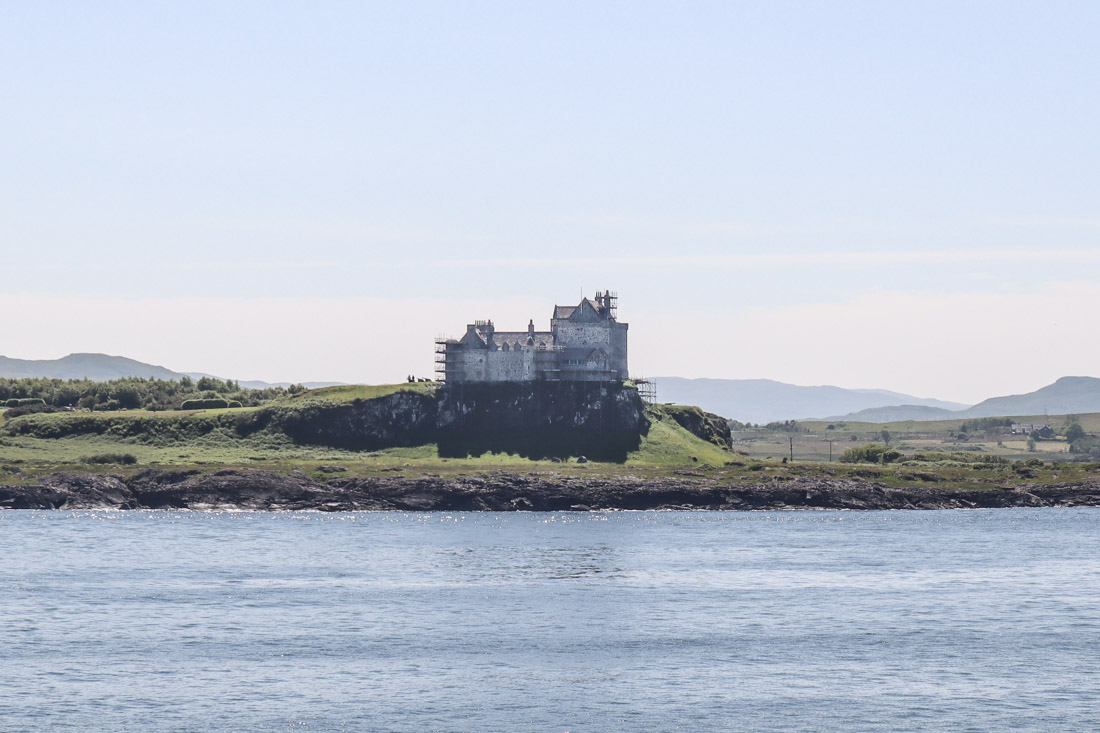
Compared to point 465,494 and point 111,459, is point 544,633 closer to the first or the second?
point 465,494

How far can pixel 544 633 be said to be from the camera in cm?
7525

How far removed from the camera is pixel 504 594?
297ft

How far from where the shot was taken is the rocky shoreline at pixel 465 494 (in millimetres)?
168375

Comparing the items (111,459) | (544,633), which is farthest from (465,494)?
(544,633)

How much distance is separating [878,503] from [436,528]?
66.0 meters

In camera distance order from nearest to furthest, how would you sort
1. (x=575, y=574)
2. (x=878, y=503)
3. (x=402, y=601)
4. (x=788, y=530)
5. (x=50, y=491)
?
(x=402, y=601) < (x=575, y=574) < (x=788, y=530) < (x=50, y=491) < (x=878, y=503)

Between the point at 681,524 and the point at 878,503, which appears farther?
the point at 878,503

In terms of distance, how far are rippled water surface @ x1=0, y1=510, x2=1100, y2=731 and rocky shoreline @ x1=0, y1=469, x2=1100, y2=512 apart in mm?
38054

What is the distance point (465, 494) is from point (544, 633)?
3924 inches

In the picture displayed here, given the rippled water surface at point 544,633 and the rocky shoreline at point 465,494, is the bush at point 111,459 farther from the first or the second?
the rippled water surface at point 544,633

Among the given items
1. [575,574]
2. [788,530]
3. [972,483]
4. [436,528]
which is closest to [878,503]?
[972,483]

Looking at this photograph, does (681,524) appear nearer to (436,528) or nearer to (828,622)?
(436,528)

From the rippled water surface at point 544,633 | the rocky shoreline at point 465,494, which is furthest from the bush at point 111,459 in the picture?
the rippled water surface at point 544,633

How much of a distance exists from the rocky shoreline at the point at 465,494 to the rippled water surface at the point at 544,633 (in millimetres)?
38054
